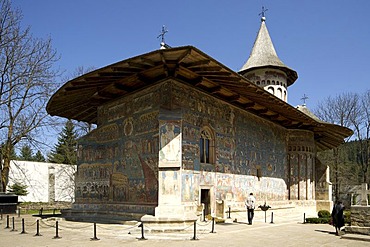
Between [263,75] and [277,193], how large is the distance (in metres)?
9.15

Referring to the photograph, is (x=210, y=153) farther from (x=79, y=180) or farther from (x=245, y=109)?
(x=79, y=180)

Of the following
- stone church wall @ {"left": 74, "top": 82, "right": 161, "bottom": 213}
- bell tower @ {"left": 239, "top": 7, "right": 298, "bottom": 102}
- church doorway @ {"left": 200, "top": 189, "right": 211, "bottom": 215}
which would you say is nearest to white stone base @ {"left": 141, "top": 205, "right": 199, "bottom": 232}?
stone church wall @ {"left": 74, "top": 82, "right": 161, "bottom": 213}

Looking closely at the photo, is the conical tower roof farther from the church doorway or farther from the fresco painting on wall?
the fresco painting on wall

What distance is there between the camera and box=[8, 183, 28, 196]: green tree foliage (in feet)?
103

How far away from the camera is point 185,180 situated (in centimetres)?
1290

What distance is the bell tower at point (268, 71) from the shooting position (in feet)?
85.3

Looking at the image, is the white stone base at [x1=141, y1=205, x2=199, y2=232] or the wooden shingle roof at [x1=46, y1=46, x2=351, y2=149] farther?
the wooden shingle roof at [x1=46, y1=46, x2=351, y2=149]

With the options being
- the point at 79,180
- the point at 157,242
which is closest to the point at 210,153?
the point at 157,242

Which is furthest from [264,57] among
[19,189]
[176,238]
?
[19,189]

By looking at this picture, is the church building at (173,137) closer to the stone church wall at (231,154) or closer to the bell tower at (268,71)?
the stone church wall at (231,154)

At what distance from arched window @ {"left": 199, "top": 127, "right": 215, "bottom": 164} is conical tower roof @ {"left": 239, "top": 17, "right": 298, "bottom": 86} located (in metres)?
12.4

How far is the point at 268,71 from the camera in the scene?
26.1m

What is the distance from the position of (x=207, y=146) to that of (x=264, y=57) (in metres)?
14.0

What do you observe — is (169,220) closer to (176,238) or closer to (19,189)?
(176,238)
